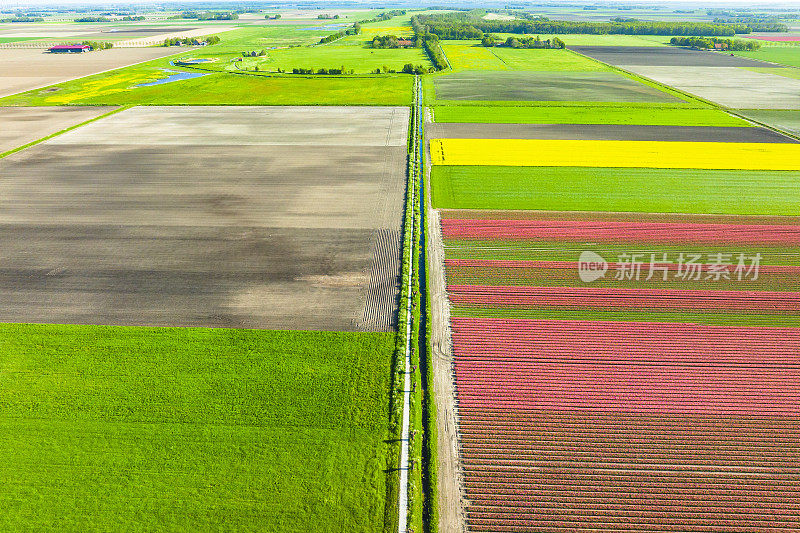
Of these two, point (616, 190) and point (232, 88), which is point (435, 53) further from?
point (616, 190)

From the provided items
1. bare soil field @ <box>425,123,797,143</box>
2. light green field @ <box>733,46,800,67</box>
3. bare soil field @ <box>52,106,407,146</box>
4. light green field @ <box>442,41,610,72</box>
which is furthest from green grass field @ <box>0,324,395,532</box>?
light green field @ <box>733,46,800,67</box>

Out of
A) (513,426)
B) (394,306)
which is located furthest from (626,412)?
(394,306)

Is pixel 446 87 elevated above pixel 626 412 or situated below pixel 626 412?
above

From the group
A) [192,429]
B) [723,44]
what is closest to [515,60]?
[723,44]

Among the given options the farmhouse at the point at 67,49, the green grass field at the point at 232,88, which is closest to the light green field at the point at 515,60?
the green grass field at the point at 232,88

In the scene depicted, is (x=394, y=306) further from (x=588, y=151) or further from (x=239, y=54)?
(x=239, y=54)

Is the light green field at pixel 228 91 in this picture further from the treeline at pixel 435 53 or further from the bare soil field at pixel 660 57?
the bare soil field at pixel 660 57

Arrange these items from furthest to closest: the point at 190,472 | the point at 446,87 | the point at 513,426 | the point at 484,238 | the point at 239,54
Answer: the point at 239,54
the point at 446,87
the point at 484,238
the point at 513,426
the point at 190,472
